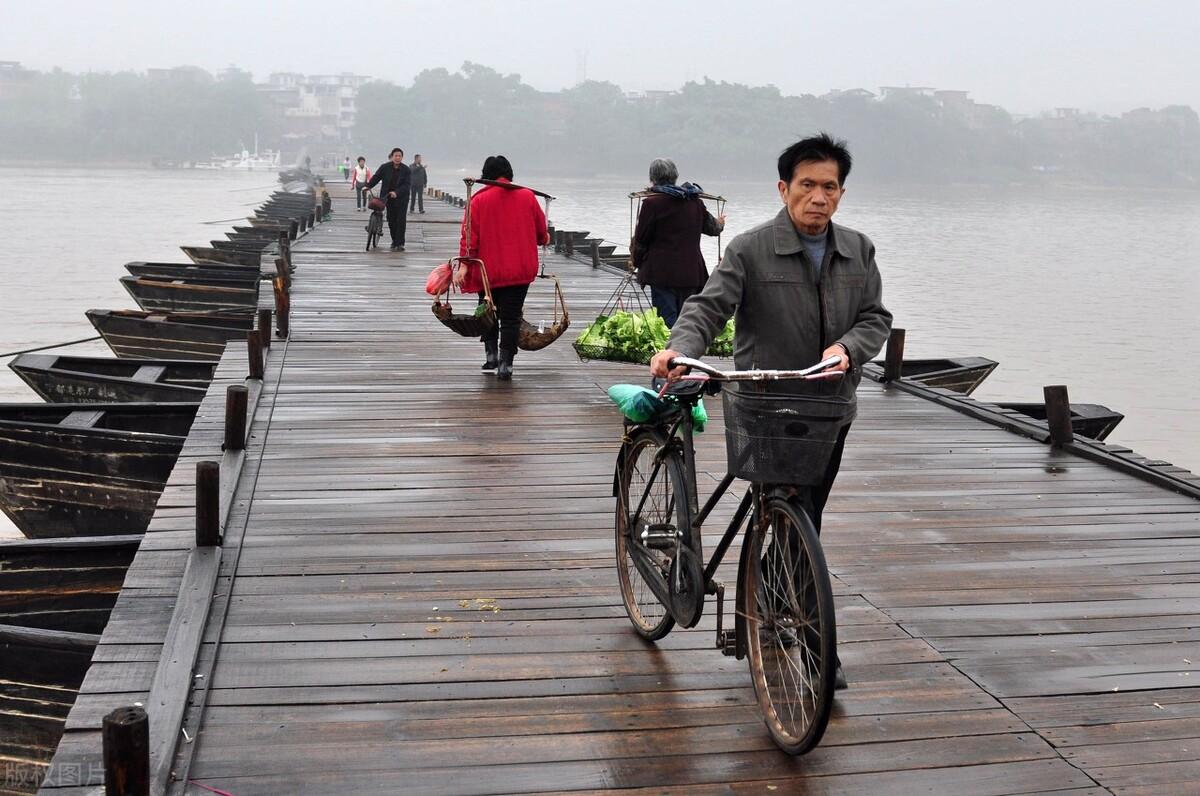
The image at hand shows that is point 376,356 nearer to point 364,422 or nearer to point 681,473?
point 364,422

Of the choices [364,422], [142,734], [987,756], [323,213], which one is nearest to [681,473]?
[987,756]

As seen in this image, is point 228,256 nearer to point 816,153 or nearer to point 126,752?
point 816,153

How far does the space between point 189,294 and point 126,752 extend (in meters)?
15.6

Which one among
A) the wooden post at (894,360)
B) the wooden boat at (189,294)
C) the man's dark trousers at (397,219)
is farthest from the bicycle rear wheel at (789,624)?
the man's dark trousers at (397,219)

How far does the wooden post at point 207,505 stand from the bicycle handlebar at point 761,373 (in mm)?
2233

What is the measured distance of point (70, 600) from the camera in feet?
18.5

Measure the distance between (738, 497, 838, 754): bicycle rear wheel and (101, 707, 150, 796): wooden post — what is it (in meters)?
1.69

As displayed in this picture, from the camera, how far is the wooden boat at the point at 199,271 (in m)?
18.8

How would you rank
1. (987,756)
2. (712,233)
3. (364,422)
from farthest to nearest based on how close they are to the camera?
(712,233) < (364,422) < (987,756)

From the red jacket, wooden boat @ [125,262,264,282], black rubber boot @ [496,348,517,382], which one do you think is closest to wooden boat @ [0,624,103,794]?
the red jacket

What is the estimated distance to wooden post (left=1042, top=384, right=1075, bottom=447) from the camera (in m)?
7.69

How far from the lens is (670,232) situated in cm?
933

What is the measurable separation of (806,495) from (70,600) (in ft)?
11.2

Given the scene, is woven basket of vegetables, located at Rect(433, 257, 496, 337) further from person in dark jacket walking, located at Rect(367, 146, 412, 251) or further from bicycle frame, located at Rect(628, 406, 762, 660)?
person in dark jacket walking, located at Rect(367, 146, 412, 251)
